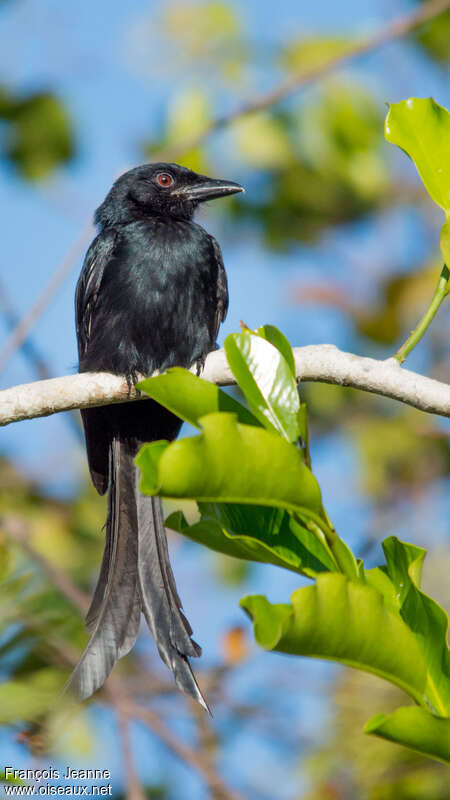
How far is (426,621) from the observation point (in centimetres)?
140

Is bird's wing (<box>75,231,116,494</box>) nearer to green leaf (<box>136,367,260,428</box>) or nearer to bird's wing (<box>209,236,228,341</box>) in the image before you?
bird's wing (<box>209,236,228,341</box>)

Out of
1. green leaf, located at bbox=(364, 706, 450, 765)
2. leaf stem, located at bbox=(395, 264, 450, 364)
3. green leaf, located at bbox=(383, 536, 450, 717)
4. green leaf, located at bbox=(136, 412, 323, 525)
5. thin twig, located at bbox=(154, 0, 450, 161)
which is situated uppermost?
thin twig, located at bbox=(154, 0, 450, 161)

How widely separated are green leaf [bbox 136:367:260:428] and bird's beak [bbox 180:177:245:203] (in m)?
2.52

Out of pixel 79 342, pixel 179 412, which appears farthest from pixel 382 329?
pixel 179 412

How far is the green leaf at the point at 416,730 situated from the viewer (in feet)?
3.94

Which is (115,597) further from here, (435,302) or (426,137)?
(426,137)

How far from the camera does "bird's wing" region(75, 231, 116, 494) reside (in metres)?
3.36

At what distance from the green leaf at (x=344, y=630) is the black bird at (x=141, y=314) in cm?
130

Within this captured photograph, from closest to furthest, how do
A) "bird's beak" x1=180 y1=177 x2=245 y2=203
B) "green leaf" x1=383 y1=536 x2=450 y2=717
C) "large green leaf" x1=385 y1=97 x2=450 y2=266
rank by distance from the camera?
1. "green leaf" x1=383 y1=536 x2=450 y2=717
2. "large green leaf" x1=385 y1=97 x2=450 y2=266
3. "bird's beak" x1=180 y1=177 x2=245 y2=203

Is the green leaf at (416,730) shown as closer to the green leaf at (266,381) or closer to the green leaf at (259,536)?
the green leaf at (259,536)

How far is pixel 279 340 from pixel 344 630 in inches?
22.0

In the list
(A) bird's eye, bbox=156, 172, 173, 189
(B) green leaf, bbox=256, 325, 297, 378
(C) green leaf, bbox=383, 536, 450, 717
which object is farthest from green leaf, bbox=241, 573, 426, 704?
(A) bird's eye, bbox=156, 172, 173, 189

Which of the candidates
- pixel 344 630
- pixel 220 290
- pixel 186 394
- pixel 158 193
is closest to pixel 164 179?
pixel 158 193

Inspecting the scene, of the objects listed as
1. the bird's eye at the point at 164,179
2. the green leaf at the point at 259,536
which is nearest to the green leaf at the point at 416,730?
the green leaf at the point at 259,536
